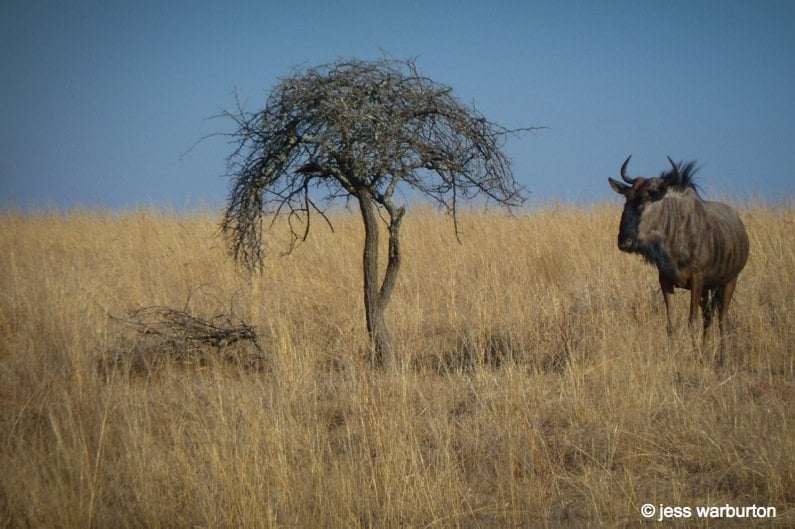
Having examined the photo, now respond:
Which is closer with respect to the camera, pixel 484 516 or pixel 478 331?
pixel 484 516

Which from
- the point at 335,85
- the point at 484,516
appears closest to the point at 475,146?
the point at 335,85

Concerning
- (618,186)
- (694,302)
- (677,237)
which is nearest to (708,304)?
(694,302)

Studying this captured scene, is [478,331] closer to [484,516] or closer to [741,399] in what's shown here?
[741,399]

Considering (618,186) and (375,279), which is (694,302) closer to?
(618,186)

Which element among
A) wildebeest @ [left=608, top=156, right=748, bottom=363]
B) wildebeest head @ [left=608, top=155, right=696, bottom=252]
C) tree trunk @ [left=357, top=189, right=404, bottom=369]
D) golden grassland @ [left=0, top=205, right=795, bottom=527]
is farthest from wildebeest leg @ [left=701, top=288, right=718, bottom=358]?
tree trunk @ [left=357, top=189, right=404, bottom=369]

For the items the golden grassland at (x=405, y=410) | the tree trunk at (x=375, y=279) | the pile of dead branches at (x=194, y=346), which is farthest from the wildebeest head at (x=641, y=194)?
the pile of dead branches at (x=194, y=346)

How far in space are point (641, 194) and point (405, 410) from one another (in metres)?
3.98

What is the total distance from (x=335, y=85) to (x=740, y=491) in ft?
14.5

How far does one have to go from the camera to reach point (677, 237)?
7.80 meters

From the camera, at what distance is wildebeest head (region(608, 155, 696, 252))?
304 inches

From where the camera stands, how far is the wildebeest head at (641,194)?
7.72 m

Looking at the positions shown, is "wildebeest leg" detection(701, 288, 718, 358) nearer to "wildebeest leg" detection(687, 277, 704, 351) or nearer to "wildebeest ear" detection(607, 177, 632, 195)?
"wildebeest leg" detection(687, 277, 704, 351)

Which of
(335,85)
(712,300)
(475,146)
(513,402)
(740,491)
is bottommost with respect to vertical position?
(740,491)

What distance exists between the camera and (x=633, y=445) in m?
5.02
